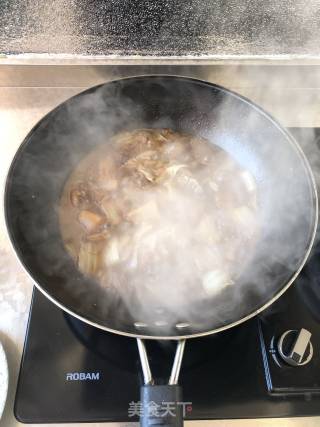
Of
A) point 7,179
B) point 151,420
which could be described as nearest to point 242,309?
point 151,420

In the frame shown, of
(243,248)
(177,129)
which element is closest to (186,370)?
(243,248)

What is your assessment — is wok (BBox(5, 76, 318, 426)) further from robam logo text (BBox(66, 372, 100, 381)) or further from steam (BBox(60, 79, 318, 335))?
robam logo text (BBox(66, 372, 100, 381))

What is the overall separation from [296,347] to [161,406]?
488 millimetres

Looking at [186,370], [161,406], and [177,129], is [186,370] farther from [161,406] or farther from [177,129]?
[177,129]

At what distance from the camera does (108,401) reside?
46.1 inches

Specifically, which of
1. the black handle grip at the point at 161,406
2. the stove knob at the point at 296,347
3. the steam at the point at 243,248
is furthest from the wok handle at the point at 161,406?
the stove knob at the point at 296,347

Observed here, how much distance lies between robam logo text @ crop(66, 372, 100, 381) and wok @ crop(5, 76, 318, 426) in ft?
0.64

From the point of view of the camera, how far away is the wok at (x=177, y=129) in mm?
1128

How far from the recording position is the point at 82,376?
3.95 feet

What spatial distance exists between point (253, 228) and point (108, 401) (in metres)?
0.80

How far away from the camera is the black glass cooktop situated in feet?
3.82

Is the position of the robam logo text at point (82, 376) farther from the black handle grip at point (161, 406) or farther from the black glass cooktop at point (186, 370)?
the black handle grip at point (161, 406)

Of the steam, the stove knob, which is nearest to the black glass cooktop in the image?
the stove knob

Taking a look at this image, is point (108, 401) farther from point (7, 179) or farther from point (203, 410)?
point (7, 179)
